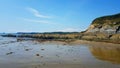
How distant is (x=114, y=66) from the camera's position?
19.4 m

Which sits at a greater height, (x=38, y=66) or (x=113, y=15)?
(x=113, y=15)

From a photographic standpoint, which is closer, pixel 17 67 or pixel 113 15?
pixel 17 67

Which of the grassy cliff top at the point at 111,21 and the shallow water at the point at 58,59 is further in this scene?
the grassy cliff top at the point at 111,21

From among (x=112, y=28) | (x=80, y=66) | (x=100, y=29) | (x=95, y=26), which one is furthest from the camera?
(x=95, y=26)

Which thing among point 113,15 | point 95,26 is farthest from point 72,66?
point 113,15

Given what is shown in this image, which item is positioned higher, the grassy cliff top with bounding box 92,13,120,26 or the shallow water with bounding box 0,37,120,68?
the grassy cliff top with bounding box 92,13,120,26

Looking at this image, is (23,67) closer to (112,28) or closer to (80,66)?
(80,66)

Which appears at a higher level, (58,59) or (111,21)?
(111,21)

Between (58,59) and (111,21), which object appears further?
(111,21)

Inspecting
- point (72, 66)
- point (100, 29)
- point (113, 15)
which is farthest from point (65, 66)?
point (113, 15)

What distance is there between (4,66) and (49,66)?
12.5ft

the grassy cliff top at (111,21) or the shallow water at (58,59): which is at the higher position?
the grassy cliff top at (111,21)

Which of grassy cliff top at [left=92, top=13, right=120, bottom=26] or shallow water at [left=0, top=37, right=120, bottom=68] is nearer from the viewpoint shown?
shallow water at [left=0, top=37, right=120, bottom=68]

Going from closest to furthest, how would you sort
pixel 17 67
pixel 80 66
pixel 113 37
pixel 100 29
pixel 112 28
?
pixel 17 67 < pixel 80 66 < pixel 113 37 < pixel 112 28 < pixel 100 29
